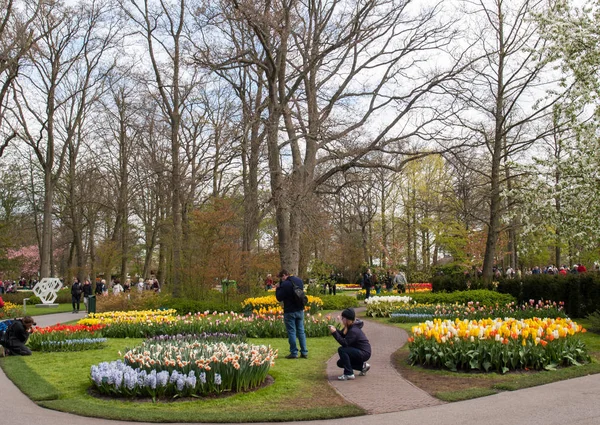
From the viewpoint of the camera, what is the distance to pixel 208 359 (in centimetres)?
781

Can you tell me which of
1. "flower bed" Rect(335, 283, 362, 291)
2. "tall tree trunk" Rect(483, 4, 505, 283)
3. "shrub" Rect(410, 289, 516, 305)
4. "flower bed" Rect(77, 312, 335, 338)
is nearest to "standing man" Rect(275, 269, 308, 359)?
"flower bed" Rect(77, 312, 335, 338)

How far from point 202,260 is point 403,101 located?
10476mm

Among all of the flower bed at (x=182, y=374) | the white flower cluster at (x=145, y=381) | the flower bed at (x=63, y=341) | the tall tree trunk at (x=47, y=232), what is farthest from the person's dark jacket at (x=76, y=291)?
the white flower cluster at (x=145, y=381)

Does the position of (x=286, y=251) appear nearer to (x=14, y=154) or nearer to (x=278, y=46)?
(x=278, y=46)

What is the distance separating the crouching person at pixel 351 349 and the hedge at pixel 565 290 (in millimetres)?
10050

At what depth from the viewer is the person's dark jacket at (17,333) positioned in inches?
478

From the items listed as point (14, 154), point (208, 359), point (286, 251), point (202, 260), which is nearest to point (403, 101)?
point (286, 251)

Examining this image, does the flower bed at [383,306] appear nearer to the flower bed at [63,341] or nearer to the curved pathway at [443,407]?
the flower bed at [63,341]

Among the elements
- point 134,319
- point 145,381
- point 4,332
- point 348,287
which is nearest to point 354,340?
point 145,381

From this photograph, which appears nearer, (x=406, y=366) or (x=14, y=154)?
(x=406, y=366)

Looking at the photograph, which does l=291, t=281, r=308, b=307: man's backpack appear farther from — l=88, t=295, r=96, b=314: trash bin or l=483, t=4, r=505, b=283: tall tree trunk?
l=88, t=295, r=96, b=314: trash bin

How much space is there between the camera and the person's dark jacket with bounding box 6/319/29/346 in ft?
39.8

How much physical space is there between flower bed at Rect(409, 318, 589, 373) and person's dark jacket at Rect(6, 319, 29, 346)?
26.4 ft

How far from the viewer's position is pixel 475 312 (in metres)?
15.0
